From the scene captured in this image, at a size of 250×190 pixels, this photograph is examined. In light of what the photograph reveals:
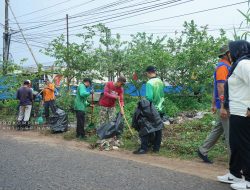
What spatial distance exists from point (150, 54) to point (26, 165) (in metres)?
10.6

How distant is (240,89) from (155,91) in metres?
3.11

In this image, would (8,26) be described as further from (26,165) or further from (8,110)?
(26,165)

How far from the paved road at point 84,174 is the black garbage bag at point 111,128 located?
2.88ft

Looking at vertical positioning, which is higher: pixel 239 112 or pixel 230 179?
pixel 239 112

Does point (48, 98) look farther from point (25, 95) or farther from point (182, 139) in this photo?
point (182, 139)

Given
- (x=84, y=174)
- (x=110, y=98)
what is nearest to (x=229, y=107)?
(x=84, y=174)

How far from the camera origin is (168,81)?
1653cm

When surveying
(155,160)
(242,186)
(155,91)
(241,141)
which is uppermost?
(155,91)

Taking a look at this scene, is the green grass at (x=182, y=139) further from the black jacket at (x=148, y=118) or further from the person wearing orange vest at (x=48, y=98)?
the person wearing orange vest at (x=48, y=98)

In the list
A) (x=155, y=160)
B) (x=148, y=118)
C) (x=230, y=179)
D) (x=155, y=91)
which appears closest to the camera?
(x=230, y=179)

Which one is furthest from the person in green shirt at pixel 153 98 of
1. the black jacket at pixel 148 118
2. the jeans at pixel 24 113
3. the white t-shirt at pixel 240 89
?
the jeans at pixel 24 113

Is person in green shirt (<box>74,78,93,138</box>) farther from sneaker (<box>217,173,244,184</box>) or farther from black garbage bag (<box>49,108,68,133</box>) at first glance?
sneaker (<box>217,173,244,184</box>)

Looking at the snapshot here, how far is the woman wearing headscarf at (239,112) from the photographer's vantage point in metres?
4.87

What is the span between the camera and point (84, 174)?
592 centimetres
